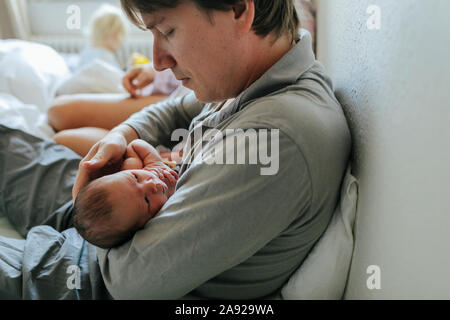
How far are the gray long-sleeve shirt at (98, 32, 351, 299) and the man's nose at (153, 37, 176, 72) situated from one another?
16 cm

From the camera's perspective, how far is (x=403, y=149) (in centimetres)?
50

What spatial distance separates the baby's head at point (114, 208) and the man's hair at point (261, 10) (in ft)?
1.12

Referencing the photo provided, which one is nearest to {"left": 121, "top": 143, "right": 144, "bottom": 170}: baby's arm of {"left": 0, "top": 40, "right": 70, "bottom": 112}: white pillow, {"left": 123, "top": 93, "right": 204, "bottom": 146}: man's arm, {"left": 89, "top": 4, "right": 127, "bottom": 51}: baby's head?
{"left": 123, "top": 93, "right": 204, "bottom": 146}: man's arm

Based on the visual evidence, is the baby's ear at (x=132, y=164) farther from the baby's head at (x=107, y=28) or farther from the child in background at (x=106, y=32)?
the baby's head at (x=107, y=28)

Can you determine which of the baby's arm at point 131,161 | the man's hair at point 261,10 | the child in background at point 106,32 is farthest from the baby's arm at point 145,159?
the child in background at point 106,32

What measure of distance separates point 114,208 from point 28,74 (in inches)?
49.3

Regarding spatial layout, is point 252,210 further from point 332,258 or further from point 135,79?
point 135,79

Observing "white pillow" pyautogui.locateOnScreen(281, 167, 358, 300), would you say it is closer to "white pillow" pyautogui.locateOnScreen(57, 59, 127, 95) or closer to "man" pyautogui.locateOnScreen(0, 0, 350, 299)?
"man" pyautogui.locateOnScreen(0, 0, 350, 299)

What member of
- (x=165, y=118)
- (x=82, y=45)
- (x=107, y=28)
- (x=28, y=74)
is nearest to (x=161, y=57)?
(x=165, y=118)

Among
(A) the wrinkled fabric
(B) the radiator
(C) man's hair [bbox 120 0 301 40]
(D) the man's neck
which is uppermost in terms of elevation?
(C) man's hair [bbox 120 0 301 40]

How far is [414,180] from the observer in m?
0.47

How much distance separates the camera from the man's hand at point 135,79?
1449 millimetres

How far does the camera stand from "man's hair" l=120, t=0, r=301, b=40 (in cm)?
65
